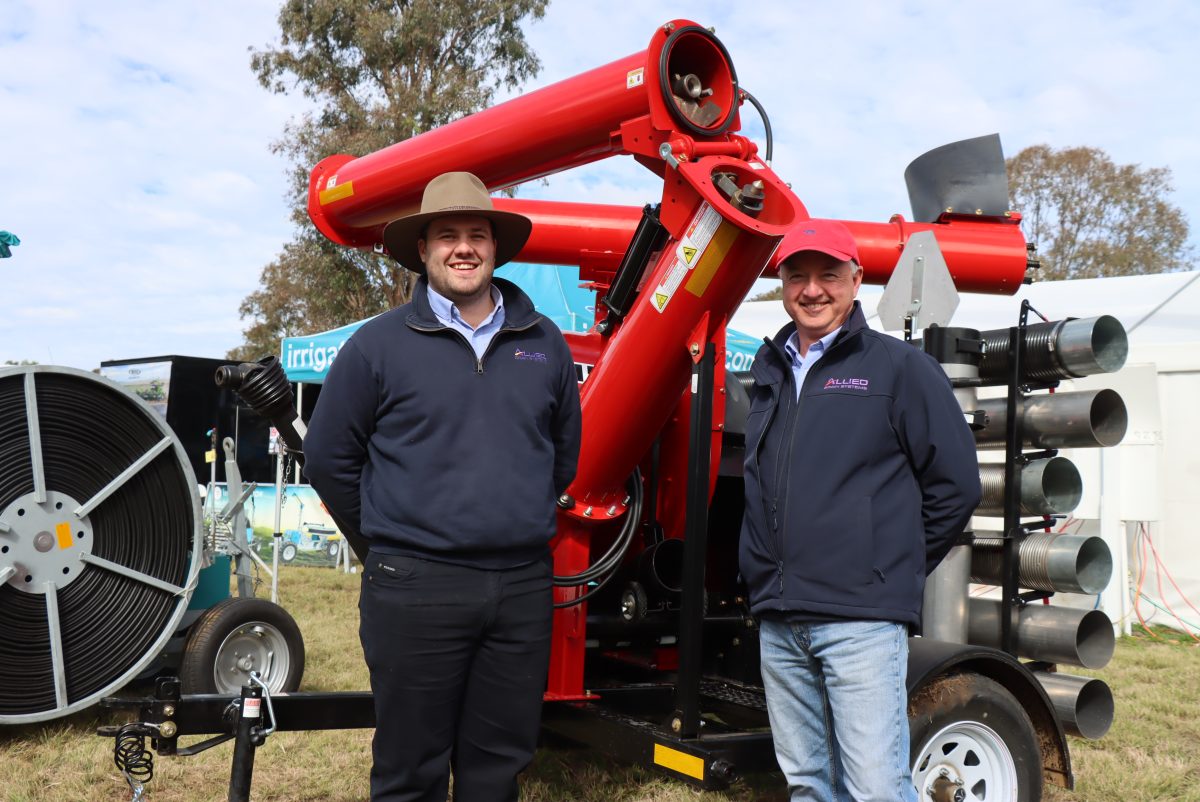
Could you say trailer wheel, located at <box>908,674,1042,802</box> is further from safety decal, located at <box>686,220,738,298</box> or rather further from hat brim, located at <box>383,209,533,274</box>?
hat brim, located at <box>383,209,533,274</box>

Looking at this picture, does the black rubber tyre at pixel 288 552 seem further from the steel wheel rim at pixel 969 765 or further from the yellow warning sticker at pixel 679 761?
the steel wheel rim at pixel 969 765

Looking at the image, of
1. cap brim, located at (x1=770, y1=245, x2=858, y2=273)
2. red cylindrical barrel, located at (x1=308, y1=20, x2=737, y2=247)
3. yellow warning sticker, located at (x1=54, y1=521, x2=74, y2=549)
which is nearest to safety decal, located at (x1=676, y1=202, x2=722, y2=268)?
red cylindrical barrel, located at (x1=308, y1=20, x2=737, y2=247)

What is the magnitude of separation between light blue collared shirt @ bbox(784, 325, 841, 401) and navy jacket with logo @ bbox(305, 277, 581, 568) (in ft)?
2.24

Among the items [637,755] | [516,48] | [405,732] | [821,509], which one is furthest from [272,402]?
[516,48]

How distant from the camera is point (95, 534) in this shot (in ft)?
16.4

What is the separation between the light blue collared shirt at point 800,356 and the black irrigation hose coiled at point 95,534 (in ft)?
12.1

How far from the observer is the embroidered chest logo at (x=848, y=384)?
8.72 ft

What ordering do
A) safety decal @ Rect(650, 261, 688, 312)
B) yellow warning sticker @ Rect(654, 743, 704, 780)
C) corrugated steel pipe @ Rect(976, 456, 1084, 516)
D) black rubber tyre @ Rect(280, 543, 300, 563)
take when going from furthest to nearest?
black rubber tyre @ Rect(280, 543, 300, 563) < corrugated steel pipe @ Rect(976, 456, 1084, 516) < safety decal @ Rect(650, 261, 688, 312) < yellow warning sticker @ Rect(654, 743, 704, 780)

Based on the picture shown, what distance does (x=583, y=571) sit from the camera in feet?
12.7

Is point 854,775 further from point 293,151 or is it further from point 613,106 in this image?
point 293,151

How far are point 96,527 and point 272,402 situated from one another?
175 centimetres

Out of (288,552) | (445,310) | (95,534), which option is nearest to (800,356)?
(445,310)

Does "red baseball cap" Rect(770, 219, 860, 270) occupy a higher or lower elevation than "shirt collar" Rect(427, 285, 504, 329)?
higher

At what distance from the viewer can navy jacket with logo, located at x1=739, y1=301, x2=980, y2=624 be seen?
2584 mm
